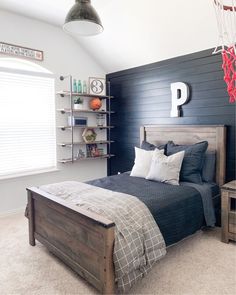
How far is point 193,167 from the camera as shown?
2.95m

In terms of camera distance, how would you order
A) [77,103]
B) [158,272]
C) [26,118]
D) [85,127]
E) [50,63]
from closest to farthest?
[158,272] → [26,118] → [50,63] → [77,103] → [85,127]

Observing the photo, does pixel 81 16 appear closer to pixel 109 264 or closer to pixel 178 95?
pixel 178 95

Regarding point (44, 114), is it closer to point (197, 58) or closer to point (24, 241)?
point (24, 241)

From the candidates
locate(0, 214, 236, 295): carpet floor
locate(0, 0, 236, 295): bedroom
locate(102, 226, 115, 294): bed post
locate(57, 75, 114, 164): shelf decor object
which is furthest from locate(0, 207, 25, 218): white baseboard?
locate(102, 226, 115, 294): bed post

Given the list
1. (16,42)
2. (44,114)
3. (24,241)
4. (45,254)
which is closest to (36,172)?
(44,114)

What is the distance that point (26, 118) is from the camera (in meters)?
3.79

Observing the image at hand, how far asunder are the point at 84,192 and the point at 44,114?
2031mm

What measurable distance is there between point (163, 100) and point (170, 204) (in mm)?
1945

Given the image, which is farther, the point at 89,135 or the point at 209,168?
the point at 89,135

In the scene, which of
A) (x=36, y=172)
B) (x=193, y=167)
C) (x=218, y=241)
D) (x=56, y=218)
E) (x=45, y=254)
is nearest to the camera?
(x=56, y=218)

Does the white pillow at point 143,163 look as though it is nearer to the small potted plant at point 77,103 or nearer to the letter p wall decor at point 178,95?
the letter p wall decor at point 178,95

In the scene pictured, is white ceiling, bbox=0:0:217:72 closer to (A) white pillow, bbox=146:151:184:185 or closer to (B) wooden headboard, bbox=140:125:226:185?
(B) wooden headboard, bbox=140:125:226:185

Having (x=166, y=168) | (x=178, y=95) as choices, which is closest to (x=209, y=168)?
(x=166, y=168)

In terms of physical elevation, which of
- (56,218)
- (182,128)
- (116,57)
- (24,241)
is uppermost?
(116,57)
